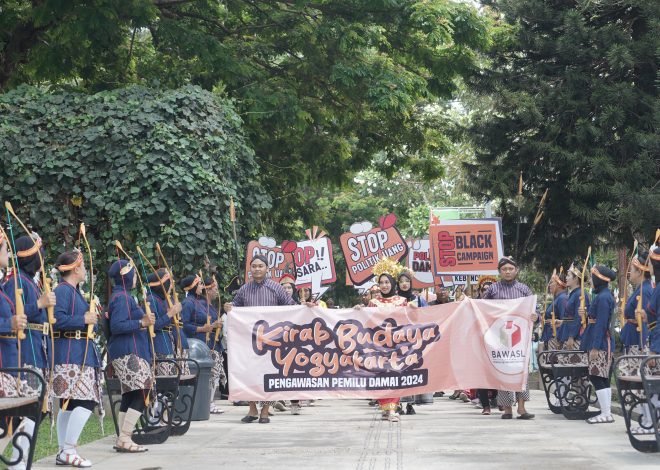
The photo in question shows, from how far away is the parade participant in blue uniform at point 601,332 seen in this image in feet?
Answer: 48.3

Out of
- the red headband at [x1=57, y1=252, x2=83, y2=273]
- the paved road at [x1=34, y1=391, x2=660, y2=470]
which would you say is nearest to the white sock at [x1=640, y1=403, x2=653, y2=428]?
the paved road at [x1=34, y1=391, x2=660, y2=470]

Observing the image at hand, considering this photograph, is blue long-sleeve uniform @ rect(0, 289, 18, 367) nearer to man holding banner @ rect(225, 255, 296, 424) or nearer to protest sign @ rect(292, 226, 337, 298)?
man holding banner @ rect(225, 255, 296, 424)

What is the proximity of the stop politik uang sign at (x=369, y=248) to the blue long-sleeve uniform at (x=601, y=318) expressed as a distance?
27.0ft

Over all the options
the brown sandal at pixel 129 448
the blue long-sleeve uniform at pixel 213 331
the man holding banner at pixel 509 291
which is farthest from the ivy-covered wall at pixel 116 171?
the brown sandal at pixel 129 448

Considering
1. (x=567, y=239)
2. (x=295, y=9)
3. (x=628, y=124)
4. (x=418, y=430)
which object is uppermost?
(x=295, y=9)

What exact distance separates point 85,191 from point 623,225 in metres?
11.7

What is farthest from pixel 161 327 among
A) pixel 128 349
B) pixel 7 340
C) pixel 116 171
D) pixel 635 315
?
pixel 635 315

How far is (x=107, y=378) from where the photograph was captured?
41.3 ft

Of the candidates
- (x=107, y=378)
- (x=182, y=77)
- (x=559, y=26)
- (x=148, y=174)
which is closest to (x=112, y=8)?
(x=182, y=77)

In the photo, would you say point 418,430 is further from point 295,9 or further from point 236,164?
point 295,9

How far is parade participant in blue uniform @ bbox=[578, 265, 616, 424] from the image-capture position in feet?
48.3

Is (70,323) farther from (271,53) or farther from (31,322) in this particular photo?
(271,53)

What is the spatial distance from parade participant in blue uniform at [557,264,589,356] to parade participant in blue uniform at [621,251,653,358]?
10.1 ft

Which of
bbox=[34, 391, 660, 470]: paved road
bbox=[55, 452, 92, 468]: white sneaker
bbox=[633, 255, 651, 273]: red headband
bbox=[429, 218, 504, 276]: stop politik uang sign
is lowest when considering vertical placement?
bbox=[34, 391, 660, 470]: paved road
